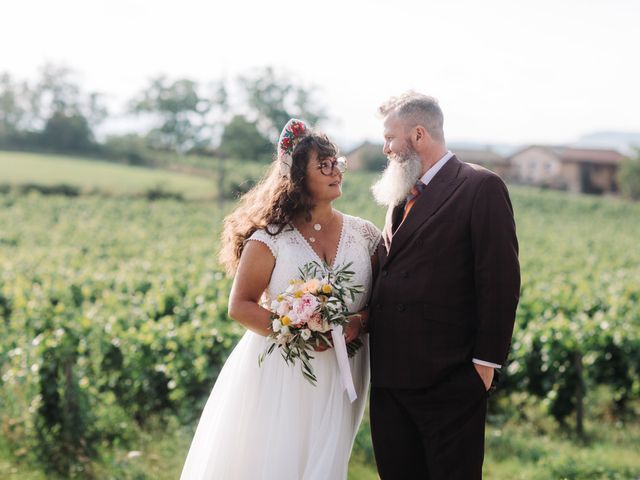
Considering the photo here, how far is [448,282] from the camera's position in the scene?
345cm

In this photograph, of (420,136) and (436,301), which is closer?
(436,301)

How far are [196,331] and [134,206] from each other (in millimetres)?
36139

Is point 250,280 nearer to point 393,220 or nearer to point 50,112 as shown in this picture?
point 393,220

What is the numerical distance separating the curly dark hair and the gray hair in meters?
0.43

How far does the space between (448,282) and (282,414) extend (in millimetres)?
1119

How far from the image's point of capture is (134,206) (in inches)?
1636

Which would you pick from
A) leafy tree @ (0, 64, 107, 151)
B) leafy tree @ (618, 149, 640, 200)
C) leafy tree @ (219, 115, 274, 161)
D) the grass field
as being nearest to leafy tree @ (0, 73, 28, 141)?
leafy tree @ (0, 64, 107, 151)

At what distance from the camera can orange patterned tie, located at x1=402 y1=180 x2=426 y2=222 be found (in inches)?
144

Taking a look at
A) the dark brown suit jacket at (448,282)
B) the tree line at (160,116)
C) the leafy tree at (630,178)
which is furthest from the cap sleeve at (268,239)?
the leafy tree at (630,178)

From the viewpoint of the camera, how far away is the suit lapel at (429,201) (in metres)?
3.53

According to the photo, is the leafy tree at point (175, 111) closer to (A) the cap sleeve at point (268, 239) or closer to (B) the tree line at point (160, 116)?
(B) the tree line at point (160, 116)

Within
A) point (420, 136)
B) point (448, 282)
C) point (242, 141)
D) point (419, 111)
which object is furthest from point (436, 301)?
point (242, 141)

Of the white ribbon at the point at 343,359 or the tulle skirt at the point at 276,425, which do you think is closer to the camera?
the white ribbon at the point at 343,359

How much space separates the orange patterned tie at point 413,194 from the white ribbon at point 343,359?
27.2 inches
